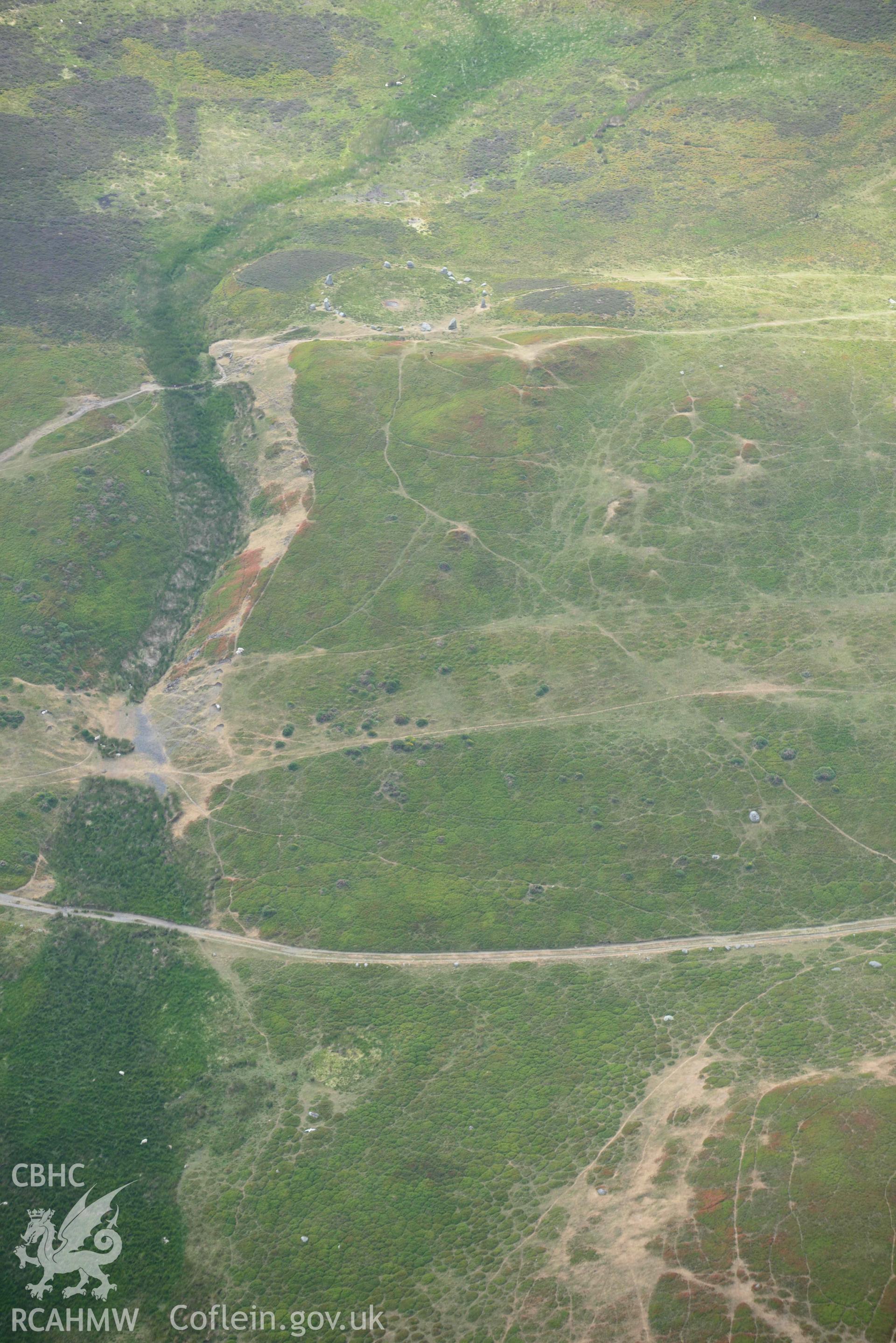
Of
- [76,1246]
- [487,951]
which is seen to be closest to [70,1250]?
[76,1246]

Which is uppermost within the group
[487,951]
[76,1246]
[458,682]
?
[458,682]

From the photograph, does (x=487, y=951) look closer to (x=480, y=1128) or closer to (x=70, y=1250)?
(x=480, y=1128)

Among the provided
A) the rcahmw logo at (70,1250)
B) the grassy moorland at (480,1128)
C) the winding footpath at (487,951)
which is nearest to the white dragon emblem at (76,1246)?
the rcahmw logo at (70,1250)

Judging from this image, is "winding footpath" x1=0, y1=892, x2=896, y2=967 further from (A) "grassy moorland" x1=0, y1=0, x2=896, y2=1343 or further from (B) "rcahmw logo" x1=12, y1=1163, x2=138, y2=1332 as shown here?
(B) "rcahmw logo" x1=12, y1=1163, x2=138, y2=1332

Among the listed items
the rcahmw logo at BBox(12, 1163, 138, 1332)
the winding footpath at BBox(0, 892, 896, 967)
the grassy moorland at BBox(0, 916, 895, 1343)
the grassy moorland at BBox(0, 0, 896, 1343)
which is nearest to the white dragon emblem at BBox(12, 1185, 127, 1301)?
the rcahmw logo at BBox(12, 1163, 138, 1332)

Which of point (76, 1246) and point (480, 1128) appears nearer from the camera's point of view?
point (76, 1246)
